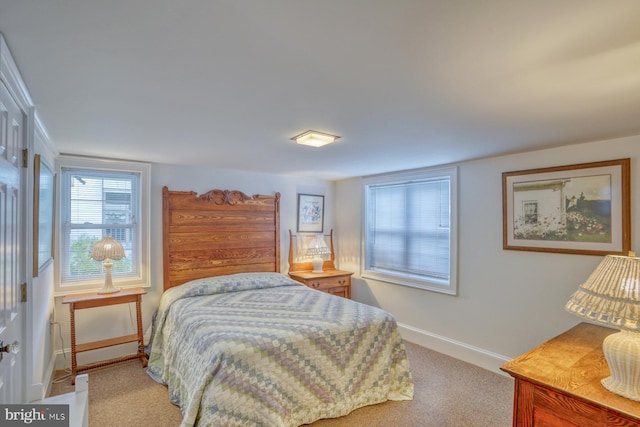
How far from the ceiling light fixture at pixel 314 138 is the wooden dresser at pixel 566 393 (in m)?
1.80

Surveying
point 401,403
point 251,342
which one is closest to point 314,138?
point 251,342

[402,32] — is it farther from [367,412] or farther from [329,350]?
[367,412]

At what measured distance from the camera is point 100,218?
332 centimetres

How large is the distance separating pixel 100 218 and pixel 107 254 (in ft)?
1.57

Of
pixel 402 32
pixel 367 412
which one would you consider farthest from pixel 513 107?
pixel 367 412

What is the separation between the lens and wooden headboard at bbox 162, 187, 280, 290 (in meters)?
3.62

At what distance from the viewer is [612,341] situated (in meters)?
1.44

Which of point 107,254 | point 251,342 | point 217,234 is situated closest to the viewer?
point 251,342

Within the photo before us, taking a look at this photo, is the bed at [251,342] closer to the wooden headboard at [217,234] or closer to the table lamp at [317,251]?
the wooden headboard at [217,234]

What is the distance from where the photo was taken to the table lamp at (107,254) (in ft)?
10.0

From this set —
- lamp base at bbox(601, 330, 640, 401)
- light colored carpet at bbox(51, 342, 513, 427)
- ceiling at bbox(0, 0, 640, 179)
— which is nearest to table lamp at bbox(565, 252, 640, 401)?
lamp base at bbox(601, 330, 640, 401)

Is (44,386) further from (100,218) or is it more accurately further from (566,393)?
(566,393)

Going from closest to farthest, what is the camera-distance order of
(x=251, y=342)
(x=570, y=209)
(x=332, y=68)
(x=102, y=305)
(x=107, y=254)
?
(x=332, y=68) → (x=251, y=342) → (x=570, y=209) → (x=102, y=305) → (x=107, y=254)

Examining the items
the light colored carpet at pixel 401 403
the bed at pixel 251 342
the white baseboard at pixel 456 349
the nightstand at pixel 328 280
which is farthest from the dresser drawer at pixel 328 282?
the light colored carpet at pixel 401 403
